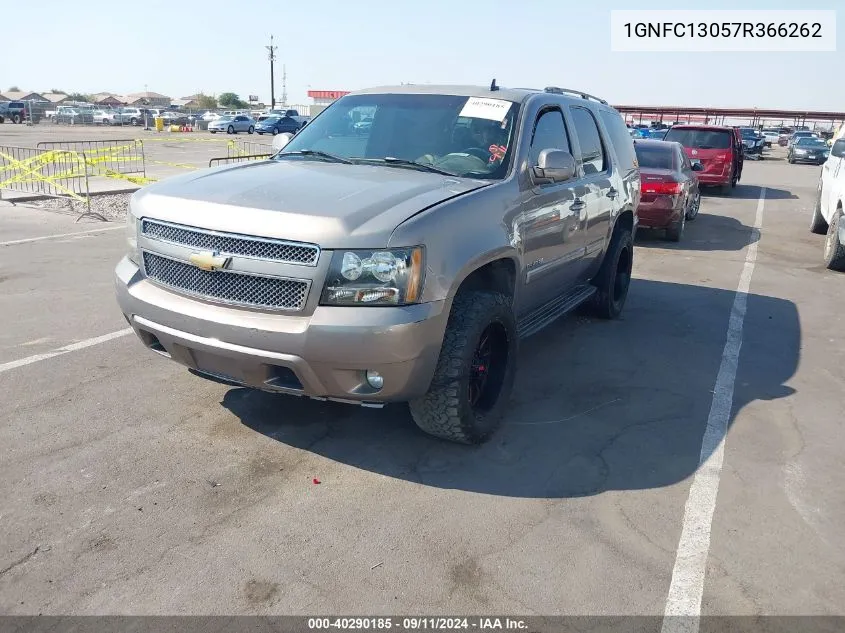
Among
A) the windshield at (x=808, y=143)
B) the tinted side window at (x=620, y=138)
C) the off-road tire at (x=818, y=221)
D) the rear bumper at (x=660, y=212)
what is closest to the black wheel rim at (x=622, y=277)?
the tinted side window at (x=620, y=138)

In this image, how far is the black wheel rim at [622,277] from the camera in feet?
22.8

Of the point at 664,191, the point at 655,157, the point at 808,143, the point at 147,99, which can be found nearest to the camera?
the point at 664,191

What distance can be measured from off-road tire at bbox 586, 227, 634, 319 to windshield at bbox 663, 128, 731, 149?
12.6 m

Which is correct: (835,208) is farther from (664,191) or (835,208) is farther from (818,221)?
(818,221)

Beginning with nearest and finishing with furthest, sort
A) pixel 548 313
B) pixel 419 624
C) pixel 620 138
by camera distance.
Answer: pixel 419 624
pixel 548 313
pixel 620 138

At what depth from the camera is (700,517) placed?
3453 mm

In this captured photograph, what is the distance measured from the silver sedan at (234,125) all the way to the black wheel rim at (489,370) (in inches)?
1892

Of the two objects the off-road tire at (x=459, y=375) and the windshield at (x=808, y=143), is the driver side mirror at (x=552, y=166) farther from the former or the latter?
the windshield at (x=808, y=143)

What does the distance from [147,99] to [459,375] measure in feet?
424

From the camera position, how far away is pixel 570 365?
5496 mm

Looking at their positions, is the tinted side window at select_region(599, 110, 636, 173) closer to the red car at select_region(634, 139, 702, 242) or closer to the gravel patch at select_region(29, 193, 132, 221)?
the red car at select_region(634, 139, 702, 242)

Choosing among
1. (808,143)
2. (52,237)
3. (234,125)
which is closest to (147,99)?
(234,125)

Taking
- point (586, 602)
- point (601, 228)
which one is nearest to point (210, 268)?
point (586, 602)

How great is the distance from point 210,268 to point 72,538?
133 cm
